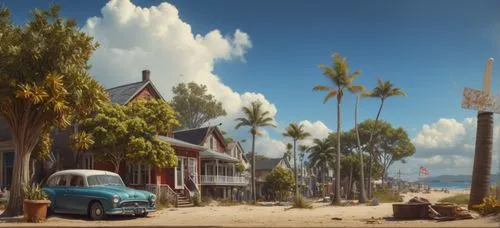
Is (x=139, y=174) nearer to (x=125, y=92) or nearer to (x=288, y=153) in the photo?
(x=125, y=92)

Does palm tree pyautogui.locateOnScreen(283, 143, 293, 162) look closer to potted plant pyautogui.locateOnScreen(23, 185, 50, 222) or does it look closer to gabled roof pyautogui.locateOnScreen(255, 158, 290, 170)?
gabled roof pyautogui.locateOnScreen(255, 158, 290, 170)

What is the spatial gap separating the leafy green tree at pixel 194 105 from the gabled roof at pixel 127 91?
3004 centimetres

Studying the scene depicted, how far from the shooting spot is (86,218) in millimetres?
18109

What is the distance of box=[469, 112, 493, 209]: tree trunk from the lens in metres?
16.8

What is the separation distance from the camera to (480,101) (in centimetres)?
1673

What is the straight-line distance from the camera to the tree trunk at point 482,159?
55.3ft

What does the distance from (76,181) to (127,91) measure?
19396mm

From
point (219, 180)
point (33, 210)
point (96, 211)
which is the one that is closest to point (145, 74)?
point (219, 180)

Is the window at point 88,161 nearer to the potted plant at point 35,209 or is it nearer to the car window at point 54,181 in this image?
the car window at point 54,181

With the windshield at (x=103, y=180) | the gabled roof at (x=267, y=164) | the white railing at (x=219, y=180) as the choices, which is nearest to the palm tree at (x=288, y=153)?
the gabled roof at (x=267, y=164)

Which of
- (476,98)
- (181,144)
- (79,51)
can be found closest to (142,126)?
(181,144)

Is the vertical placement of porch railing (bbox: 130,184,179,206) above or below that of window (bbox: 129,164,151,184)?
below

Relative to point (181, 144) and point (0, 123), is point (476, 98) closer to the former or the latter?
point (181, 144)

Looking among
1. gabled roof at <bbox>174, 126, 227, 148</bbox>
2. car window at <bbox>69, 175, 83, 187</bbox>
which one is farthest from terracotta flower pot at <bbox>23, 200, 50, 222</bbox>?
gabled roof at <bbox>174, 126, 227, 148</bbox>
